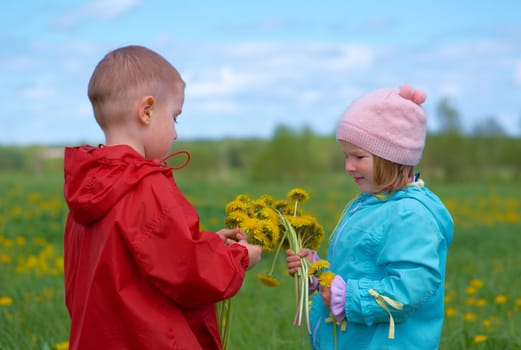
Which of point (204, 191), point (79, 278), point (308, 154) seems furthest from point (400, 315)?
point (308, 154)

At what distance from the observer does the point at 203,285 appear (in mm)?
2035

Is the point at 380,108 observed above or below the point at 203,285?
above

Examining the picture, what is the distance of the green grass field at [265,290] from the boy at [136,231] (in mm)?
784

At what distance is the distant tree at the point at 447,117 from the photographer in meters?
22.1

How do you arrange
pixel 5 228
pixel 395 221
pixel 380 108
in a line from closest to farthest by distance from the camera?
pixel 395 221 < pixel 380 108 < pixel 5 228

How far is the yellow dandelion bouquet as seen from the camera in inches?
92.4

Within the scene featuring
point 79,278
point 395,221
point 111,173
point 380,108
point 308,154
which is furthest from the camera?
point 308,154

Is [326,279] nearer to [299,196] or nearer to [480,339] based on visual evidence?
[299,196]

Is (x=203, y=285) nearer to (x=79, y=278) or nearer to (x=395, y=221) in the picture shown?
(x=79, y=278)

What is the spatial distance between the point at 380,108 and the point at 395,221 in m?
0.45

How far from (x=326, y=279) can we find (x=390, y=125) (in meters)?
0.63

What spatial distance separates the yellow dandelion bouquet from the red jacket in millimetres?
238

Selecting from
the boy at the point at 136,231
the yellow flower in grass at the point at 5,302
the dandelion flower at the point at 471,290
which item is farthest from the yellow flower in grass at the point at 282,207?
the dandelion flower at the point at 471,290

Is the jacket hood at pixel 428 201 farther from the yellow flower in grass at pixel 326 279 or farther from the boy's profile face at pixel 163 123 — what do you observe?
the boy's profile face at pixel 163 123
